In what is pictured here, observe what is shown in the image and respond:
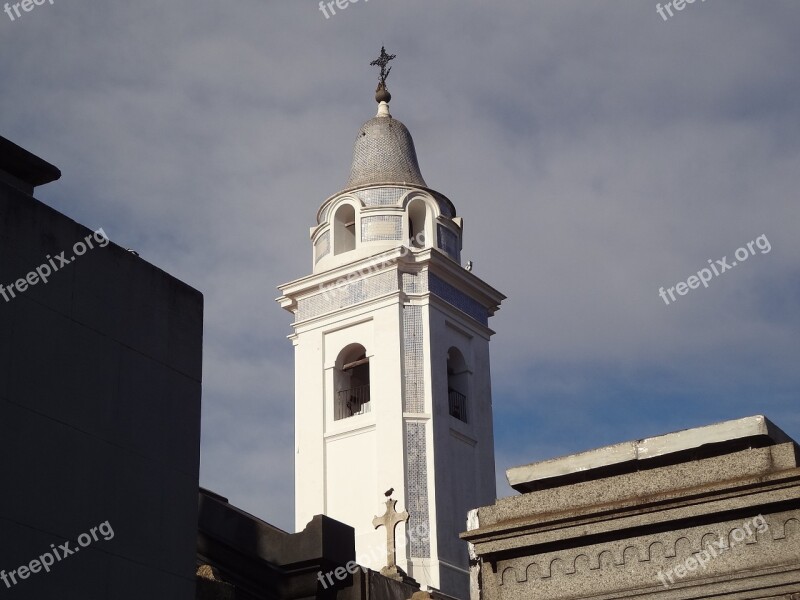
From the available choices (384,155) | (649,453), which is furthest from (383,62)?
(649,453)

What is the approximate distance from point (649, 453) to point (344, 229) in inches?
913

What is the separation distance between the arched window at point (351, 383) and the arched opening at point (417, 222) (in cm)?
302

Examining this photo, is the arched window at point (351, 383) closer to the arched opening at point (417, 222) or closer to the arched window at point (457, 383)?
the arched window at point (457, 383)

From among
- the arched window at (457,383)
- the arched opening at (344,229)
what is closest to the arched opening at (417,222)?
the arched opening at (344,229)

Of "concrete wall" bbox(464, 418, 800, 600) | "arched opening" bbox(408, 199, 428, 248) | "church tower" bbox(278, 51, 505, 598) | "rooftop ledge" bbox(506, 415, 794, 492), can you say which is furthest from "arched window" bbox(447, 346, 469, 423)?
"concrete wall" bbox(464, 418, 800, 600)

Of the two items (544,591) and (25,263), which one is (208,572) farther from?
(25,263)

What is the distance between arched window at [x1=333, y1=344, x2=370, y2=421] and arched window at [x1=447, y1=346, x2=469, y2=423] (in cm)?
200

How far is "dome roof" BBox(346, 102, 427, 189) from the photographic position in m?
35.3

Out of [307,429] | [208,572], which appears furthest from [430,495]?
[208,572]

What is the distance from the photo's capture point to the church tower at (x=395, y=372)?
103 feet

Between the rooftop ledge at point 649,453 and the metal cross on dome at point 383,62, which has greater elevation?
the metal cross on dome at point 383,62

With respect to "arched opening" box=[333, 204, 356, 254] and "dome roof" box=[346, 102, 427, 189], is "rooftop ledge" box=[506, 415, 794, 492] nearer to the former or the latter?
"arched opening" box=[333, 204, 356, 254]

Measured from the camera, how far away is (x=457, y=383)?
112 ft

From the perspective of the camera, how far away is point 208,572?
13.1 m
